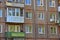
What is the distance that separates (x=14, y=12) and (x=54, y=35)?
8272 millimetres

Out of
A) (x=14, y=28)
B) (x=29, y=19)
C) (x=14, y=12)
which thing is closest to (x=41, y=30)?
(x=29, y=19)

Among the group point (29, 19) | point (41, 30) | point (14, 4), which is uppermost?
point (14, 4)

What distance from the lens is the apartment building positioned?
30.0m

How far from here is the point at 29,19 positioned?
31.5 m

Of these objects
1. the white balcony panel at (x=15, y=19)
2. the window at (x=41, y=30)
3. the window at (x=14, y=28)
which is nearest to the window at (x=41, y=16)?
the window at (x=41, y=30)

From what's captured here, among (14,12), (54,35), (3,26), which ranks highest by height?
(14,12)

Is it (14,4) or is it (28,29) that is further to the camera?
(28,29)

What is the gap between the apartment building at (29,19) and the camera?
30.0 m

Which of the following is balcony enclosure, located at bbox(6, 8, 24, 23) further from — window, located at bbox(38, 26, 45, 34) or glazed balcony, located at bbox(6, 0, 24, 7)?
window, located at bbox(38, 26, 45, 34)

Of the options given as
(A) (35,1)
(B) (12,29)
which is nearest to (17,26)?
(B) (12,29)

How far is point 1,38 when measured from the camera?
2967cm

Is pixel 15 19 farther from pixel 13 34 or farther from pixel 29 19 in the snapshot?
pixel 29 19

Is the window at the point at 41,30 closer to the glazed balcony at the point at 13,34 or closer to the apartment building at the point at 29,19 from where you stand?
the apartment building at the point at 29,19

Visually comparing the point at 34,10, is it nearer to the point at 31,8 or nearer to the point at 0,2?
the point at 31,8
